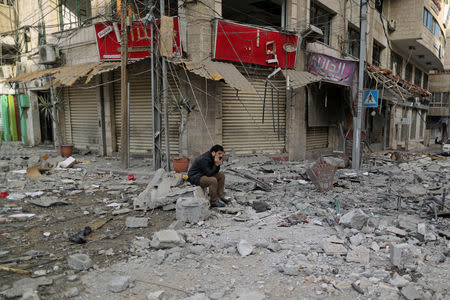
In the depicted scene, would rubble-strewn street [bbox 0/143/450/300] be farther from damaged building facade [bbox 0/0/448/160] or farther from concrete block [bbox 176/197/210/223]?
damaged building facade [bbox 0/0/448/160]

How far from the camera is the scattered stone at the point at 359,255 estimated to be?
3.51 metres

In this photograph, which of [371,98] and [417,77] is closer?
[371,98]

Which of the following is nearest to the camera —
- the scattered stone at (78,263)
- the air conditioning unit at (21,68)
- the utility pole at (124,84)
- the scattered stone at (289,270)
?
the scattered stone at (289,270)

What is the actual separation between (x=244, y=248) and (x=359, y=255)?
1.41 m

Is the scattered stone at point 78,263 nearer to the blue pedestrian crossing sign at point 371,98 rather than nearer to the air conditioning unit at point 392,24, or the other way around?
the blue pedestrian crossing sign at point 371,98

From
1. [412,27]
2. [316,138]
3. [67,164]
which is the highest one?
[412,27]

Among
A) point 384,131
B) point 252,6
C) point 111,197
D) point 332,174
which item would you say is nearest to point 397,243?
point 332,174

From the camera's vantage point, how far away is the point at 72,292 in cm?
288

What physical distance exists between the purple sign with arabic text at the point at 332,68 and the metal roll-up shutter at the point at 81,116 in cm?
878

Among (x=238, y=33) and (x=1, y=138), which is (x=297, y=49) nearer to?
(x=238, y=33)

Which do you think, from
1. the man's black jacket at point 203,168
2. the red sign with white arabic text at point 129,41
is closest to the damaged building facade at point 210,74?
the red sign with white arabic text at point 129,41

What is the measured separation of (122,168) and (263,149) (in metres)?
5.11

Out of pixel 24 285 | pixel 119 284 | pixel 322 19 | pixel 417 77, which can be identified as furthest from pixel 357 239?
pixel 417 77

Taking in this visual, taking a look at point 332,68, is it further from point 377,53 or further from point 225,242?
point 377,53
